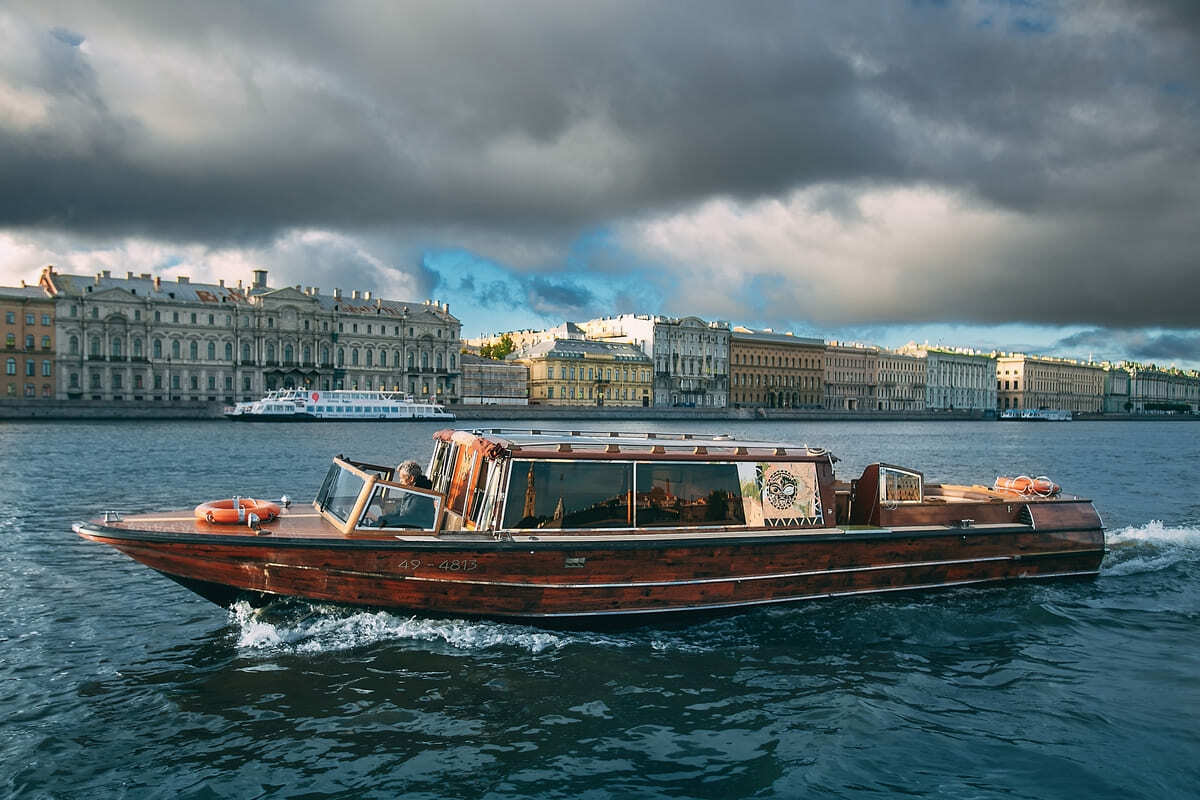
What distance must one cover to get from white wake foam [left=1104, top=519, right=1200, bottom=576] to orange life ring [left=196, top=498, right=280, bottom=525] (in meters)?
12.7

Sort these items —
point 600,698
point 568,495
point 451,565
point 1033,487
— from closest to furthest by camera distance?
point 600,698
point 451,565
point 568,495
point 1033,487

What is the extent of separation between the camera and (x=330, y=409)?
75.2 meters

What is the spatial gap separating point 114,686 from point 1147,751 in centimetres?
950

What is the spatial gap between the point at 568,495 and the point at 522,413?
254ft

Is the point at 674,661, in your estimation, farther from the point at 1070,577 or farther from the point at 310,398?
the point at 310,398

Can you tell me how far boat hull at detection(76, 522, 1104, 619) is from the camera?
8938 millimetres

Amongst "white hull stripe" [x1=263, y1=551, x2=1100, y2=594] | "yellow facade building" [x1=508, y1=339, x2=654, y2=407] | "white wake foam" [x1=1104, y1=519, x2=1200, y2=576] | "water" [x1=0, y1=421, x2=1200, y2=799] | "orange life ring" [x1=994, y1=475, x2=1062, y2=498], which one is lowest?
"water" [x1=0, y1=421, x2=1200, y2=799]

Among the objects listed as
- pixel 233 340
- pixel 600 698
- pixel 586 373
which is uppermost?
pixel 233 340

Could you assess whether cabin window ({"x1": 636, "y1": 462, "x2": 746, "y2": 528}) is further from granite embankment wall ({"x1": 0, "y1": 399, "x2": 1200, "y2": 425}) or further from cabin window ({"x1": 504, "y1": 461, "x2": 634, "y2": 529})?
granite embankment wall ({"x1": 0, "y1": 399, "x2": 1200, "y2": 425})

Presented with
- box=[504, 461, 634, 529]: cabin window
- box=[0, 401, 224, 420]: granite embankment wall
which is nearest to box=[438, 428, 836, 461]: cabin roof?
box=[504, 461, 634, 529]: cabin window

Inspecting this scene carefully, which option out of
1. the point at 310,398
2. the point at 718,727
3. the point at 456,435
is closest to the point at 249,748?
the point at 718,727

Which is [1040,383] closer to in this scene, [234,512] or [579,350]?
[579,350]

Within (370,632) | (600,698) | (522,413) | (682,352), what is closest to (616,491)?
(600,698)

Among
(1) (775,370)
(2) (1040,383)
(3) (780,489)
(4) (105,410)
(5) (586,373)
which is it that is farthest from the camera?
(2) (1040,383)
